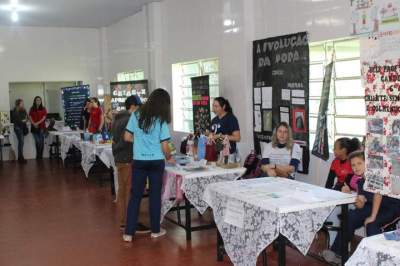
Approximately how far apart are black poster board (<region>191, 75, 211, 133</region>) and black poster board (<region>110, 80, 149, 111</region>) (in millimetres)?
2068

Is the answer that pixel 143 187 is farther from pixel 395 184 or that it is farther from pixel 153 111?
pixel 395 184

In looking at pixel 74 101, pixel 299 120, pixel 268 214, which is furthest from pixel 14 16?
pixel 268 214

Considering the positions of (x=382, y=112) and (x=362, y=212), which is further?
(x=362, y=212)

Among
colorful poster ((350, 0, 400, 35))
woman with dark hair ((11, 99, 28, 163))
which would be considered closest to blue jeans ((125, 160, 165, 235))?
colorful poster ((350, 0, 400, 35))

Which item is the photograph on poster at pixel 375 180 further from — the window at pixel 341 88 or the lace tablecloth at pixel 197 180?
the window at pixel 341 88

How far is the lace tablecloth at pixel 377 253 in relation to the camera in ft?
7.22

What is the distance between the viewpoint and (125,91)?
9734 millimetres

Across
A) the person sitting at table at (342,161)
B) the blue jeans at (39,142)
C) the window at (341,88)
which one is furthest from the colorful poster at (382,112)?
the blue jeans at (39,142)

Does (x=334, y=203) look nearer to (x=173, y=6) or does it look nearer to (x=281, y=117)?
(x=281, y=117)

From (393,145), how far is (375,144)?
0.11 metres

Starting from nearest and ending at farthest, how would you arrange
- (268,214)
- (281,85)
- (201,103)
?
1. (268,214)
2. (281,85)
3. (201,103)

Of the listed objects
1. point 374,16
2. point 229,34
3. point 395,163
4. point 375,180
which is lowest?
point 375,180

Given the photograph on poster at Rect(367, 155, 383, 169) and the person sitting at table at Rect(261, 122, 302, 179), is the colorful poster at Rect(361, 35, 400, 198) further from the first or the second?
the person sitting at table at Rect(261, 122, 302, 179)

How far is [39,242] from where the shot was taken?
4.77 metres
